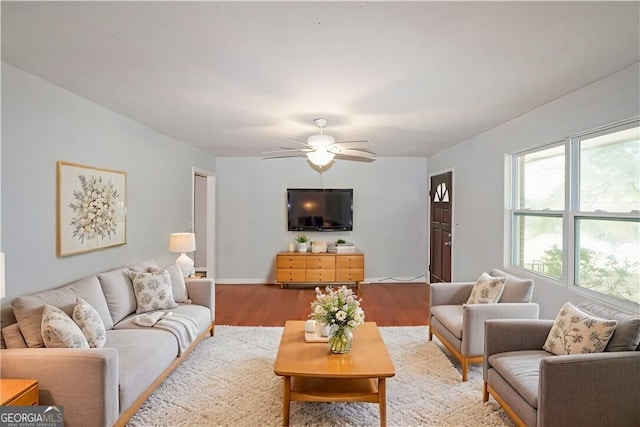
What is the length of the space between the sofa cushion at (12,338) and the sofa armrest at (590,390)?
3.09 metres

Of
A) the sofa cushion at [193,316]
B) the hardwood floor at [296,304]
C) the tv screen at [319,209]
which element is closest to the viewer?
the sofa cushion at [193,316]

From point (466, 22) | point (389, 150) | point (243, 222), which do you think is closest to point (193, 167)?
point (243, 222)

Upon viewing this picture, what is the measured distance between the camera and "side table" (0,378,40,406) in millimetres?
1772

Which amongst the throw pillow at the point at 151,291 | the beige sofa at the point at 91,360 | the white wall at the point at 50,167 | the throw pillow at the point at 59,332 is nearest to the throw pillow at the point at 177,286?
the throw pillow at the point at 151,291

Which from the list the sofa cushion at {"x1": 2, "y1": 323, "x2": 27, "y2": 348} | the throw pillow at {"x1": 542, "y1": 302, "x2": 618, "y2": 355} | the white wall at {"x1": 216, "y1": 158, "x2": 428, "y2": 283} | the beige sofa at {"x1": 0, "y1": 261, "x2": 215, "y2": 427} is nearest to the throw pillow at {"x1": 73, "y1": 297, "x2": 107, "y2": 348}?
the beige sofa at {"x1": 0, "y1": 261, "x2": 215, "y2": 427}

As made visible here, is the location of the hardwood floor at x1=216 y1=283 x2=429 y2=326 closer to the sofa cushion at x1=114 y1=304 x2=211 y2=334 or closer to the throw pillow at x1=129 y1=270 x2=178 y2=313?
the sofa cushion at x1=114 y1=304 x2=211 y2=334

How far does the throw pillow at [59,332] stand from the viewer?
2.13 metres

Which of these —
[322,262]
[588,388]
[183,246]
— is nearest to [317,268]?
[322,262]

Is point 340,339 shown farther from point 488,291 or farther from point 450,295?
point 450,295

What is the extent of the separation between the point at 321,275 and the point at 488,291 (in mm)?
3319

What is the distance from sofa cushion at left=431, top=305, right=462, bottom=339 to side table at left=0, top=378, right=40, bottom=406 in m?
2.95

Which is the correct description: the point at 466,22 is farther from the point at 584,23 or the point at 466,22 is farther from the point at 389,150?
the point at 389,150

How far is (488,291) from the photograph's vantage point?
10.6 ft

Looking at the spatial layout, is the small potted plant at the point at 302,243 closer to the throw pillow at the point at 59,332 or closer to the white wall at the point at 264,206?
the white wall at the point at 264,206
